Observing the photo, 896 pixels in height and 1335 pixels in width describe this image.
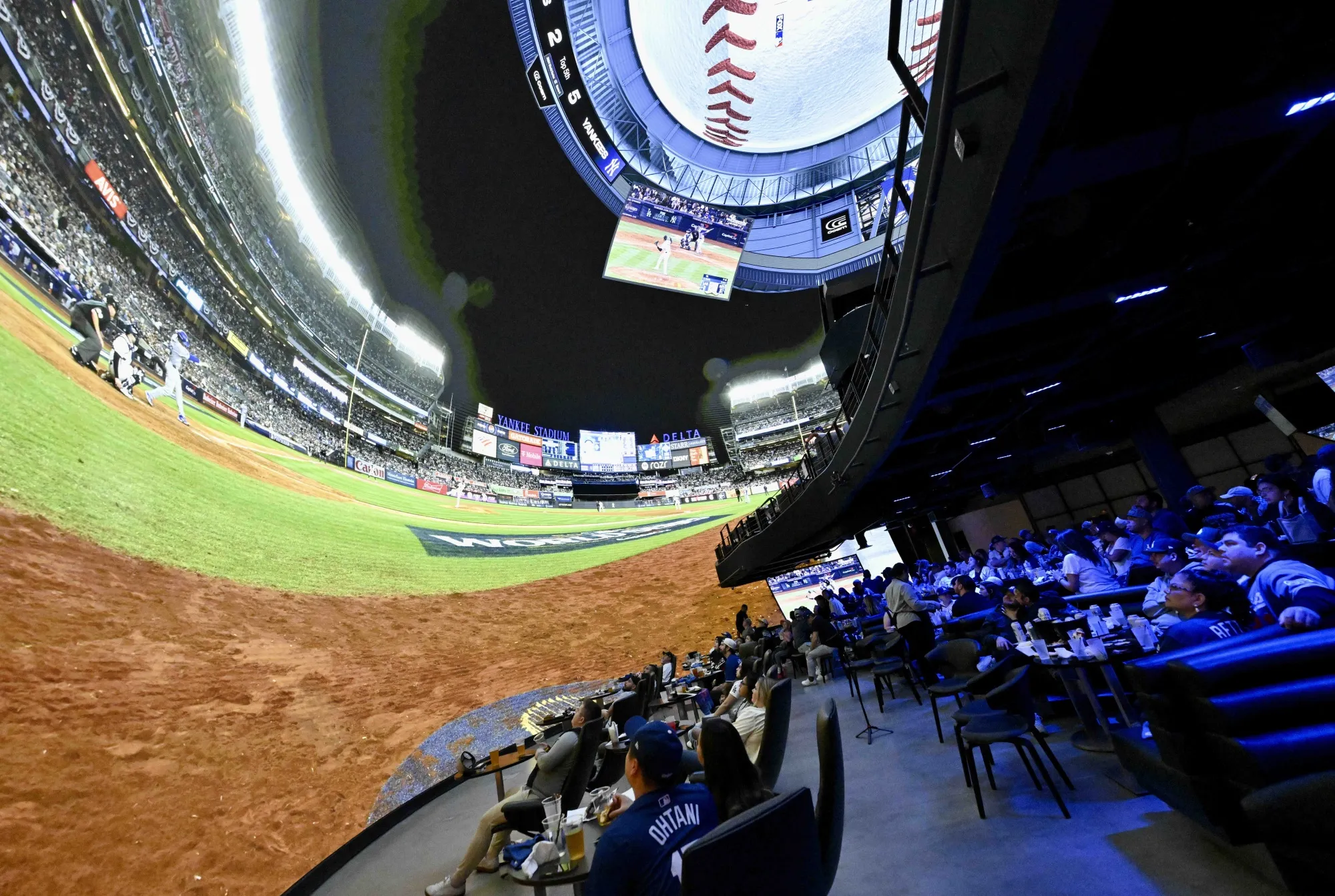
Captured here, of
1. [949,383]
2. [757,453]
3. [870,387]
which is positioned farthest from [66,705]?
[757,453]

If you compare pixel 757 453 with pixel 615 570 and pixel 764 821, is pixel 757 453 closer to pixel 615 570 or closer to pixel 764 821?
pixel 615 570

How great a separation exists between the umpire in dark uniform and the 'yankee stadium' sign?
5400mm

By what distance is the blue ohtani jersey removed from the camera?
1463 mm

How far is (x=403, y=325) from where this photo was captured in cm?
1534

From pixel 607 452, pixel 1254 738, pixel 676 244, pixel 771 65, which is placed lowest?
pixel 1254 738

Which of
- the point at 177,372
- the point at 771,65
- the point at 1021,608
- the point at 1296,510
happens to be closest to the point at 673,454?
the point at 771,65

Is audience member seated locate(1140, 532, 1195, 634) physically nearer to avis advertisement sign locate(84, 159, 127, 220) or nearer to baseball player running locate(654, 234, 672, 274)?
avis advertisement sign locate(84, 159, 127, 220)

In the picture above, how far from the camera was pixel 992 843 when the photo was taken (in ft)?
8.64

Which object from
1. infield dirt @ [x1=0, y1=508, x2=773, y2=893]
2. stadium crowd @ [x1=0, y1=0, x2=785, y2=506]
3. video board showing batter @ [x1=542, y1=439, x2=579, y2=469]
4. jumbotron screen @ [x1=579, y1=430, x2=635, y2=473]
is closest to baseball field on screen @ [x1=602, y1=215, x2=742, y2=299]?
video board showing batter @ [x1=542, y1=439, x2=579, y2=469]

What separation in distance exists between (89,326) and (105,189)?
1.80 metres

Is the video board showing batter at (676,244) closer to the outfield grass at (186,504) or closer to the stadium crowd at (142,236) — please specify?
the stadium crowd at (142,236)

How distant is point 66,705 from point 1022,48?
22.3 feet

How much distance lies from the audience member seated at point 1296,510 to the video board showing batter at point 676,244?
22.4 meters

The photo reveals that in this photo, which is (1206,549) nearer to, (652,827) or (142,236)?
(652,827)
